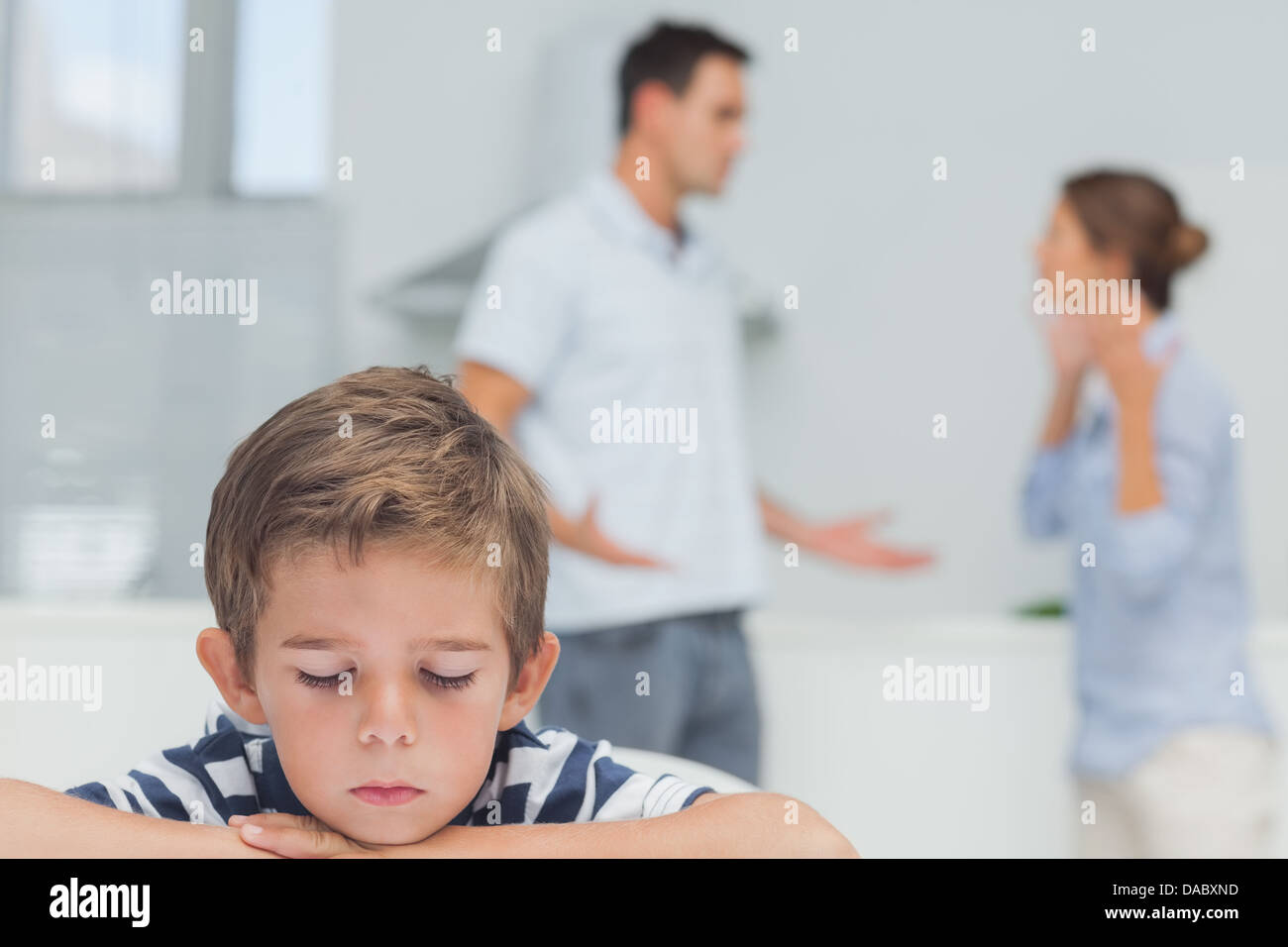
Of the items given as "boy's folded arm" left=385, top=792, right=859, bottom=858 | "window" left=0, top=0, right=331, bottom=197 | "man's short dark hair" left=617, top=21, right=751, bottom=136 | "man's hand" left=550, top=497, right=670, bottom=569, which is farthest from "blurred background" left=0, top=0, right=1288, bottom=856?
"boy's folded arm" left=385, top=792, right=859, bottom=858

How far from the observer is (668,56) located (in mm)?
1366

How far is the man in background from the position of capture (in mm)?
1279

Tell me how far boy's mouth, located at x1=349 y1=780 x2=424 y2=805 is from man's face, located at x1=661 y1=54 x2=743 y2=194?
1.03 m

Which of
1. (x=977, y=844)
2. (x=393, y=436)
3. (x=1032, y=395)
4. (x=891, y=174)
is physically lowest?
(x=977, y=844)

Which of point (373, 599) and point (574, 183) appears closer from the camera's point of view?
point (373, 599)

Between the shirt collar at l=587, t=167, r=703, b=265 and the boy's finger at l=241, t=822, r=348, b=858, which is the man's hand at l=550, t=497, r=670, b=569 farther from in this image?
the boy's finger at l=241, t=822, r=348, b=858

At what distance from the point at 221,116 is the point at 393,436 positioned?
6.11 feet

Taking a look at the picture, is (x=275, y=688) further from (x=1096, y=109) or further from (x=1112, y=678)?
(x=1096, y=109)

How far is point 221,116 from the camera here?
6.93ft

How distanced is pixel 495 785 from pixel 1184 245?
1.20 m

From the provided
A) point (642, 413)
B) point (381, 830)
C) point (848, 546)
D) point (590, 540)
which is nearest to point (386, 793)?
point (381, 830)

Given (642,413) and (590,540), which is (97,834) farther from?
(642,413)

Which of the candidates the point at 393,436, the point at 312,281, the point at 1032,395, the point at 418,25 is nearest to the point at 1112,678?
the point at 1032,395

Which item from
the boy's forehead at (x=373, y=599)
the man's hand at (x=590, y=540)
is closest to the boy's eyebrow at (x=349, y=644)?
the boy's forehead at (x=373, y=599)
